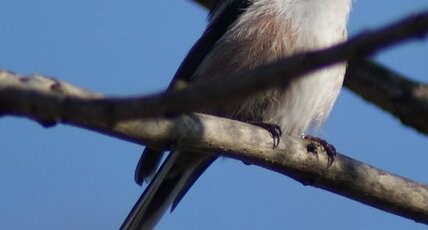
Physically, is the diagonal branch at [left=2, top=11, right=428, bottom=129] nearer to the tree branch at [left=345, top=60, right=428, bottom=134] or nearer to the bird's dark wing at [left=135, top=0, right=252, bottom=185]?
the tree branch at [left=345, top=60, right=428, bottom=134]

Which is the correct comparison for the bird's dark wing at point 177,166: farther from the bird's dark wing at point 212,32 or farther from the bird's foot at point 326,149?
the bird's foot at point 326,149

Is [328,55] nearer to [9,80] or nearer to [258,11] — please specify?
[9,80]

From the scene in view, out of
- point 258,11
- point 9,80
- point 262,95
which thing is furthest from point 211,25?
point 9,80

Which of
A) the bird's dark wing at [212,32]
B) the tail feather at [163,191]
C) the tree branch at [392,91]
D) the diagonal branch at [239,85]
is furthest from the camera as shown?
the bird's dark wing at [212,32]

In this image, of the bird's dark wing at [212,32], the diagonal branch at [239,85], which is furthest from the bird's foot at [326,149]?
the diagonal branch at [239,85]

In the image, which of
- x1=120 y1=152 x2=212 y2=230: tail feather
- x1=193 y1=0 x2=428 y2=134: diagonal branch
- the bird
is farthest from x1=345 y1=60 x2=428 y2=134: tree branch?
x1=120 y1=152 x2=212 y2=230: tail feather

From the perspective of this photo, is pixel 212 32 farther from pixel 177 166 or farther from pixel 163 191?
pixel 163 191
